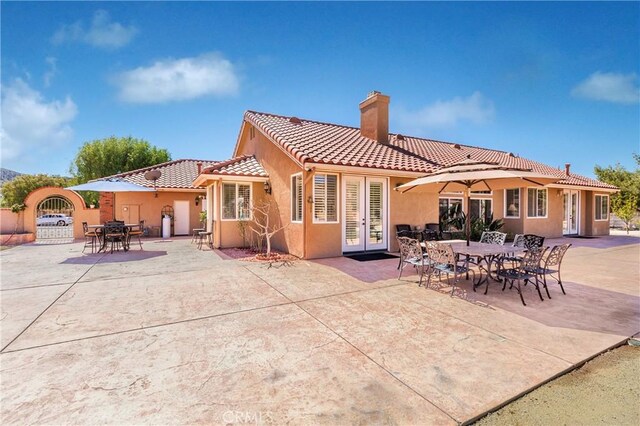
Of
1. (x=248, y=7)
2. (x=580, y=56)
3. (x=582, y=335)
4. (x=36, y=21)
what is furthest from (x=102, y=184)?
(x=580, y=56)

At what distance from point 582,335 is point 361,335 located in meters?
3.18

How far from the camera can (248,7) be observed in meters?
11.0

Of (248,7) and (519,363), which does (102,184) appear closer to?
(248,7)

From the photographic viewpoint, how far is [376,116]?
14297 mm

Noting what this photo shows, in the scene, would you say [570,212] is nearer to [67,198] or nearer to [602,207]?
[602,207]

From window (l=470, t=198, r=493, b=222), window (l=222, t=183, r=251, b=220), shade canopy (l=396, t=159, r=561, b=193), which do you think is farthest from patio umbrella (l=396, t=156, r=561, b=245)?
window (l=470, t=198, r=493, b=222)

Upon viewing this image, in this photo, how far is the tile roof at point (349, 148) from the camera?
33.7ft

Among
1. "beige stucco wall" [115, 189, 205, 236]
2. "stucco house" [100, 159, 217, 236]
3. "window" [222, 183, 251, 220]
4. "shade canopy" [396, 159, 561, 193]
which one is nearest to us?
"shade canopy" [396, 159, 561, 193]

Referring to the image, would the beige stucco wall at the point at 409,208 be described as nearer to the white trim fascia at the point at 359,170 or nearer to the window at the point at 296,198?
the white trim fascia at the point at 359,170

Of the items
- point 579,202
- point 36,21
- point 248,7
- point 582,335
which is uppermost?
point 248,7

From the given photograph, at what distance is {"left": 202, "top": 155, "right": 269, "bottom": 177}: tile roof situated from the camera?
1205cm

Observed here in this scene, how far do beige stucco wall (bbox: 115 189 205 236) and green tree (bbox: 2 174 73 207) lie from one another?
24.6m

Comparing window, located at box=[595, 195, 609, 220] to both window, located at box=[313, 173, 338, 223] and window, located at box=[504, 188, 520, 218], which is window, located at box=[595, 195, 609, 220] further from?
window, located at box=[313, 173, 338, 223]

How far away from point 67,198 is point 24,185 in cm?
3009
